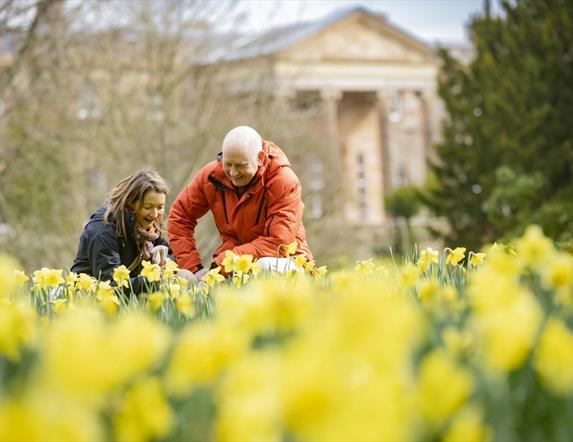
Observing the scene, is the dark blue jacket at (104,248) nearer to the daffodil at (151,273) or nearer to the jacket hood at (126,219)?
the jacket hood at (126,219)

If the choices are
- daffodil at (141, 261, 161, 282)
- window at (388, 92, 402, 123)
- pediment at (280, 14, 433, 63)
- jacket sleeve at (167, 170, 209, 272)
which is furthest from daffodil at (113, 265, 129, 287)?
window at (388, 92, 402, 123)

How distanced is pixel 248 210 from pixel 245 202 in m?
0.06

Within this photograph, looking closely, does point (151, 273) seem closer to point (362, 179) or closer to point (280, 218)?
point (280, 218)

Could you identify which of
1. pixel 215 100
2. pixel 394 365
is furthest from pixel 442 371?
pixel 215 100

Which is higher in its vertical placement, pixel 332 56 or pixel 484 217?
pixel 332 56

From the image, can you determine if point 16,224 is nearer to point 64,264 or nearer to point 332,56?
point 64,264

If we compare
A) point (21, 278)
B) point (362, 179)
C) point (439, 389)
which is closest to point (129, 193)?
point (21, 278)

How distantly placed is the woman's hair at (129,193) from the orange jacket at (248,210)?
0.64 m

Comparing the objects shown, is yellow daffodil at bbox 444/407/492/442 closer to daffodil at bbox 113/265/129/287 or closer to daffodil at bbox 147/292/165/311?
daffodil at bbox 147/292/165/311

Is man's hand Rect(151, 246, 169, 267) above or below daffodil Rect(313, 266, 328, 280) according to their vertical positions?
above

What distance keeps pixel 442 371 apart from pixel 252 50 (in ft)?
66.2

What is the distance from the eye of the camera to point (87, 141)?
19156 millimetres

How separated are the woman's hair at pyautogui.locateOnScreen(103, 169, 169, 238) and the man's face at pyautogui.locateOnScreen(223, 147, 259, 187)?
1.55 feet

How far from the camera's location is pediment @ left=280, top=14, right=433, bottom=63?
57156 millimetres
